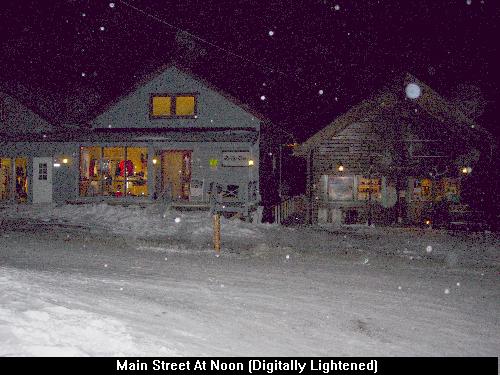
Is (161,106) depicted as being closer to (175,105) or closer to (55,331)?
(175,105)

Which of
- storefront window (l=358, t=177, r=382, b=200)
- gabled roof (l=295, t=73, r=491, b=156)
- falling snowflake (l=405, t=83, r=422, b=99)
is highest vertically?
falling snowflake (l=405, t=83, r=422, b=99)

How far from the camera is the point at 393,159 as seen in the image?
24031mm

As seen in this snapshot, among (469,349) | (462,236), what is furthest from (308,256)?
(462,236)

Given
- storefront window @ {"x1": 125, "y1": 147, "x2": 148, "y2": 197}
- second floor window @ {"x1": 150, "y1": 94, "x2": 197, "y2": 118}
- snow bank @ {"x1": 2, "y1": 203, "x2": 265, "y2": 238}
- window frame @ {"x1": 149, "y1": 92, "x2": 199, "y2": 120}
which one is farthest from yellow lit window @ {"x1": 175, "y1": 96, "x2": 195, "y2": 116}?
snow bank @ {"x1": 2, "y1": 203, "x2": 265, "y2": 238}

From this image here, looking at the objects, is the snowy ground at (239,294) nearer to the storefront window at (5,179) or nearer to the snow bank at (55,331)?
the snow bank at (55,331)

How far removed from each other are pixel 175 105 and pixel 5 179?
9.90 meters

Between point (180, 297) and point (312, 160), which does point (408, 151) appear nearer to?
point (312, 160)

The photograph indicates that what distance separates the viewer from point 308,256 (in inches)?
565

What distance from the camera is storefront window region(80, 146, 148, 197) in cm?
2609

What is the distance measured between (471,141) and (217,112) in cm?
1189

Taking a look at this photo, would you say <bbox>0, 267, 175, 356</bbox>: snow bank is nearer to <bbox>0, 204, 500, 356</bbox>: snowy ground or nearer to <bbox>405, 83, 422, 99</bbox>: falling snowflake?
<bbox>0, 204, 500, 356</bbox>: snowy ground
